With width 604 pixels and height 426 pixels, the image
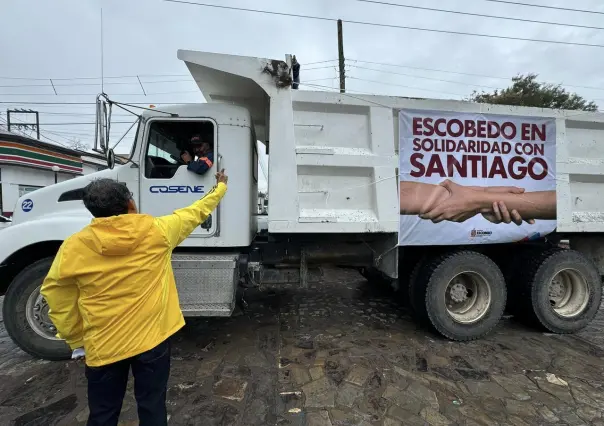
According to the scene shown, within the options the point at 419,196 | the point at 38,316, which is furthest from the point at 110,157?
the point at 419,196

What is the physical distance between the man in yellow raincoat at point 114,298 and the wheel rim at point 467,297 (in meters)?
3.41

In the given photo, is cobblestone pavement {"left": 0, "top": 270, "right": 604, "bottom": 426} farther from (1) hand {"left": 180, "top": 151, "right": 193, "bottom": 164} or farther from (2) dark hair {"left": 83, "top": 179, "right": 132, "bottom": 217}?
(1) hand {"left": 180, "top": 151, "right": 193, "bottom": 164}

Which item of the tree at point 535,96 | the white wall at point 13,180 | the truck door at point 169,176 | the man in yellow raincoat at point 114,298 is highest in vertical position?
the tree at point 535,96

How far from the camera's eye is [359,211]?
151 inches

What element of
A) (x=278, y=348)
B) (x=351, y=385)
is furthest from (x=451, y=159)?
(x=278, y=348)

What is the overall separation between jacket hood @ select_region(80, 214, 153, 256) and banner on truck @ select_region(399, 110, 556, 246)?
2.93 m

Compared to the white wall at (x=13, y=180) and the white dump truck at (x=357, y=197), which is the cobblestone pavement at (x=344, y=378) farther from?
the white wall at (x=13, y=180)

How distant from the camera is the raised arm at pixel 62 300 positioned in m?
1.63

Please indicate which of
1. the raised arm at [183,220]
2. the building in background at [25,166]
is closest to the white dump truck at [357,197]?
the raised arm at [183,220]

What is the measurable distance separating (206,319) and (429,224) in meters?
3.19

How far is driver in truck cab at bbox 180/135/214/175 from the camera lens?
3.55 m

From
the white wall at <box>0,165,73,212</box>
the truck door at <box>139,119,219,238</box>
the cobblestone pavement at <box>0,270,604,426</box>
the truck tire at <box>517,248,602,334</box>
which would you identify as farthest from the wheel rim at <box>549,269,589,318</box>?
the white wall at <box>0,165,73,212</box>

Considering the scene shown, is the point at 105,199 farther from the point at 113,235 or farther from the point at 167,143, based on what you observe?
the point at 167,143

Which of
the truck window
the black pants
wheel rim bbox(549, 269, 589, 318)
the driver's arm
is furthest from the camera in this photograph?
wheel rim bbox(549, 269, 589, 318)
